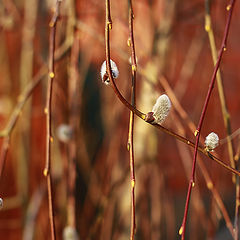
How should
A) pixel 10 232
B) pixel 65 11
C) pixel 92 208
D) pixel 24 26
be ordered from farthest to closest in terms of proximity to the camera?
pixel 10 232
pixel 92 208
pixel 24 26
pixel 65 11

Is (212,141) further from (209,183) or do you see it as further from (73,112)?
(73,112)

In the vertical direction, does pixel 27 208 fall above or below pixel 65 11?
below

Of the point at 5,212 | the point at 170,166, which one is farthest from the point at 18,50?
the point at 170,166

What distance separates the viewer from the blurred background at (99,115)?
1.23m

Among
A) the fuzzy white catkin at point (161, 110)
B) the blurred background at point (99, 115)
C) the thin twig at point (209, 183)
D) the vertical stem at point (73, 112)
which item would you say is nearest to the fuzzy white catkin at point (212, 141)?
the fuzzy white catkin at point (161, 110)

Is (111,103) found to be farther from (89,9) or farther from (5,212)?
(5,212)

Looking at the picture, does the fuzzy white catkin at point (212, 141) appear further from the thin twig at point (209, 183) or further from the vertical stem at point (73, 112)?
the vertical stem at point (73, 112)

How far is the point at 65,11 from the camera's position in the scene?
1.41m

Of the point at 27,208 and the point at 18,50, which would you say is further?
the point at 18,50

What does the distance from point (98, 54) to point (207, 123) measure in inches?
28.2

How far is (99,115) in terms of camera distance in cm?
223

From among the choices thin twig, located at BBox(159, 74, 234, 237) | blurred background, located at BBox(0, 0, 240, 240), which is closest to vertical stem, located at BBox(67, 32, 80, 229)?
blurred background, located at BBox(0, 0, 240, 240)

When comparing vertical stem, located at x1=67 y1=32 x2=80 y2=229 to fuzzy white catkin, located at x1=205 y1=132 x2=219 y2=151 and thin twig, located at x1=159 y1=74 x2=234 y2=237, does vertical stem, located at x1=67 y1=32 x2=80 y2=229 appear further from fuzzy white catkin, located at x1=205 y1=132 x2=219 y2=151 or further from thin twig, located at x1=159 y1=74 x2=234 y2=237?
fuzzy white catkin, located at x1=205 y1=132 x2=219 y2=151

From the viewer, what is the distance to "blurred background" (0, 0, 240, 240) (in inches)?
48.6
